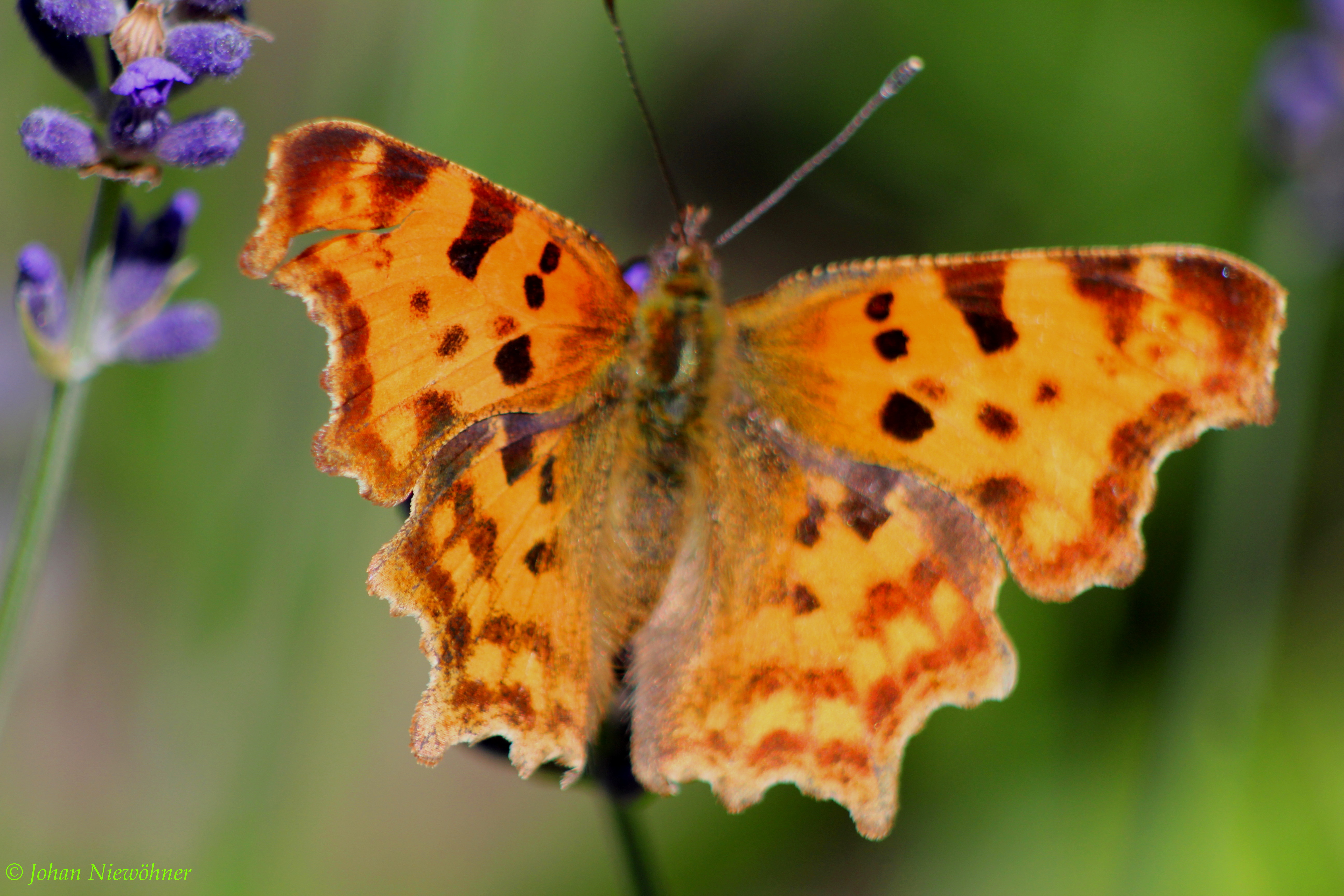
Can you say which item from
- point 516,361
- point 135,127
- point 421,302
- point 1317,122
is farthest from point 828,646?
point 1317,122

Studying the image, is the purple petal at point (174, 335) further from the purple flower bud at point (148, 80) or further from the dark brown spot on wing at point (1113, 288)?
the dark brown spot on wing at point (1113, 288)

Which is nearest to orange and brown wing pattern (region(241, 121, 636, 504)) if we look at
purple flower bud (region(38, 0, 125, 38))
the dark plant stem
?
purple flower bud (region(38, 0, 125, 38))

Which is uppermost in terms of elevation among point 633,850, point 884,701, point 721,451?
point 721,451

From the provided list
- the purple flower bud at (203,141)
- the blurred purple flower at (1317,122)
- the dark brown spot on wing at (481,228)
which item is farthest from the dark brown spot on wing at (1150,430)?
the blurred purple flower at (1317,122)

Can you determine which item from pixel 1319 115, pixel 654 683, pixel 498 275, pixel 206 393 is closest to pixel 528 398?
pixel 498 275

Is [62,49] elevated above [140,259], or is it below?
above

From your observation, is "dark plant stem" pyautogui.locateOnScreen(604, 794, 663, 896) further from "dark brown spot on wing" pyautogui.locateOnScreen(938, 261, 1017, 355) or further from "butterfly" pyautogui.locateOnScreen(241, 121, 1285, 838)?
"dark brown spot on wing" pyautogui.locateOnScreen(938, 261, 1017, 355)

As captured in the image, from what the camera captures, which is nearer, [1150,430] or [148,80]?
[148,80]

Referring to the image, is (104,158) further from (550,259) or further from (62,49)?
(550,259)
